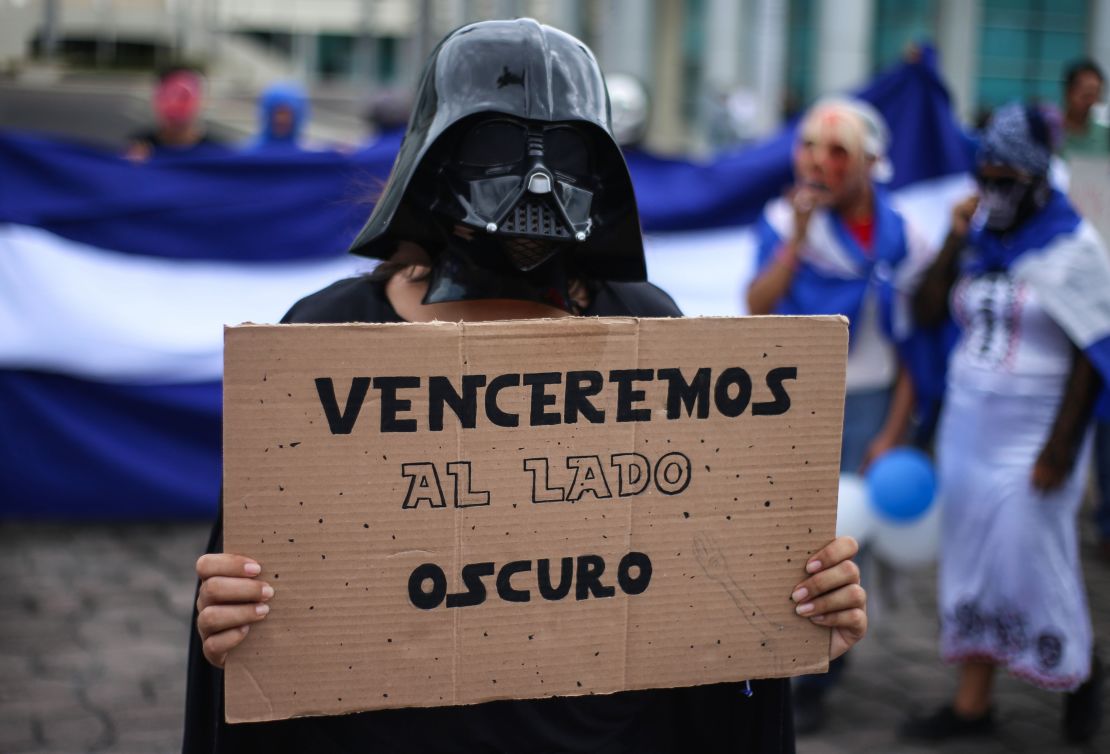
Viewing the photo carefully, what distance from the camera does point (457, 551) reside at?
1.87 metres

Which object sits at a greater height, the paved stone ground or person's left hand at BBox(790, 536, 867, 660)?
person's left hand at BBox(790, 536, 867, 660)

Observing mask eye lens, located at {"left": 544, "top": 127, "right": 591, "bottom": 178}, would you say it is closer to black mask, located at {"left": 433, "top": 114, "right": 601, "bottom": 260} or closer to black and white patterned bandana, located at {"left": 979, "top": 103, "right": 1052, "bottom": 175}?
black mask, located at {"left": 433, "top": 114, "right": 601, "bottom": 260}

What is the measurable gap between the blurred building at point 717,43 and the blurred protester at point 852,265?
13.1 feet

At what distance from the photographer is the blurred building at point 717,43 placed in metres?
16.9

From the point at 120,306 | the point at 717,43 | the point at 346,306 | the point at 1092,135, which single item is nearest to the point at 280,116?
the point at 120,306

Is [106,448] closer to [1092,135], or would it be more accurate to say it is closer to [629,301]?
[629,301]

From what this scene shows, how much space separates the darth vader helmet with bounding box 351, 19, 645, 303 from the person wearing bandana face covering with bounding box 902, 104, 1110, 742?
2686 millimetres

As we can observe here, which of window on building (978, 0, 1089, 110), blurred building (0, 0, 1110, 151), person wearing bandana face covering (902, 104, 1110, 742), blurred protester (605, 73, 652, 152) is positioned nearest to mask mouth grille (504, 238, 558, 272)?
person wearing bandana face covering (902, 104, 1110, 742)

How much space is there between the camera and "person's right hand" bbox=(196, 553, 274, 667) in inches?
70.2

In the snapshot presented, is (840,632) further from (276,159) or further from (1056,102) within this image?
(1056,102)

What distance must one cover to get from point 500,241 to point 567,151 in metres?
0.17

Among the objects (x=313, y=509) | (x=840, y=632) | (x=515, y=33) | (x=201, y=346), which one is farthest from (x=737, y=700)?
(x=201, y=346)

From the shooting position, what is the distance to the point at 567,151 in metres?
2.01

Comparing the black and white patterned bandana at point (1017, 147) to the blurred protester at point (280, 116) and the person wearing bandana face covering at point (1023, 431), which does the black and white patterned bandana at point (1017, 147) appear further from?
the blurred protester at point (280, 116)
